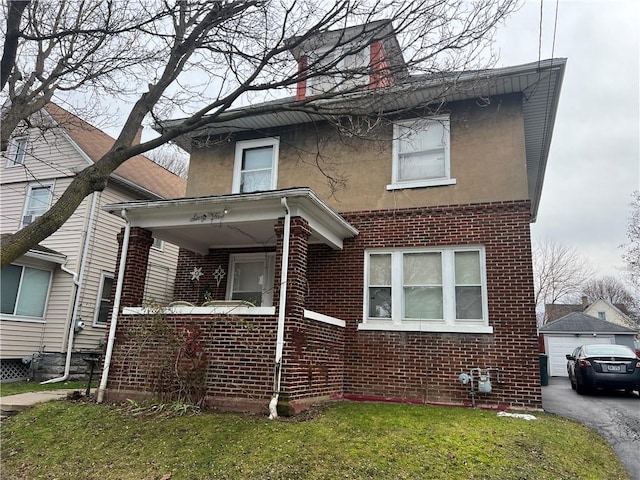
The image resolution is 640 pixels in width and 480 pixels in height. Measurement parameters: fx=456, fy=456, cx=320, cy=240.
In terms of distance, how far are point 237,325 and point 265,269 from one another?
3.28 m

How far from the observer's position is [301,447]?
542 centimetres

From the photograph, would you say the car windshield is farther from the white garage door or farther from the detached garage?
the white garage door

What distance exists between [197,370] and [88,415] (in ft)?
5.62

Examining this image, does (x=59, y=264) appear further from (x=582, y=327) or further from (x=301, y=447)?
(x=582, y=327)

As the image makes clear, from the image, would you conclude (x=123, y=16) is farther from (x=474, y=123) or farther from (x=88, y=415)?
(x=474, y=123)

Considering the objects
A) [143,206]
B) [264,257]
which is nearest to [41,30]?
[143,206]

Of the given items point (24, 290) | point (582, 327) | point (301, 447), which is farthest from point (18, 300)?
point (582, 327)

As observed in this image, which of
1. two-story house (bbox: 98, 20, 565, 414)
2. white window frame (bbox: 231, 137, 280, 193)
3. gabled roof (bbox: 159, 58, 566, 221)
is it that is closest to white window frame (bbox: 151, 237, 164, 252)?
two-story house (bbox: 98, 20, 565, 414)

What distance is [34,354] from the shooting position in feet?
42.4

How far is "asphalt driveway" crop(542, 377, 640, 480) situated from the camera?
6.23 meters

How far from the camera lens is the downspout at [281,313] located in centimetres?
686

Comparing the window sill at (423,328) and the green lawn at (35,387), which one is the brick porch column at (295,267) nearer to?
the window sill at (423,328)

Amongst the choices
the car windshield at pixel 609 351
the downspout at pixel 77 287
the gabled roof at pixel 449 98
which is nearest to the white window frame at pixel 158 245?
the downspout at pixel 77 287

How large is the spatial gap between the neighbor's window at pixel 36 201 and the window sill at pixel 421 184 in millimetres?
→ 11299
